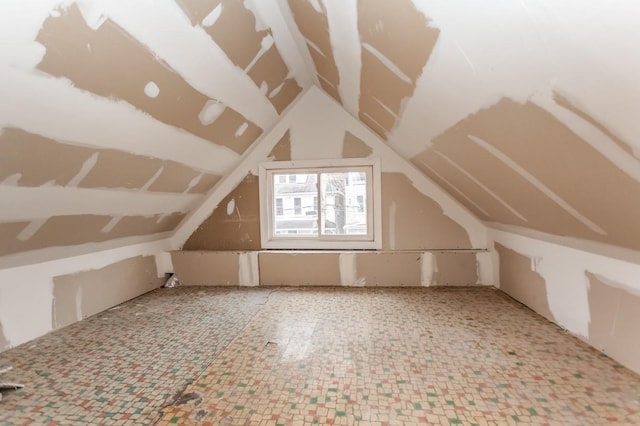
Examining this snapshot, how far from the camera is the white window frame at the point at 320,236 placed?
3910mm

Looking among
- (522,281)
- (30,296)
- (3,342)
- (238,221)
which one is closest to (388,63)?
(522,281)

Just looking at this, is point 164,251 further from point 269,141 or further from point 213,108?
point 213,108

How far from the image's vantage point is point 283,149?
13.3 feet

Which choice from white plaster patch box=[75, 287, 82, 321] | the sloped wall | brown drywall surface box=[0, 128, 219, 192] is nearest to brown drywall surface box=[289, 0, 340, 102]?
the sloped wall

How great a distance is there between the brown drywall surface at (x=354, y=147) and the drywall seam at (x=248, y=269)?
164 cm

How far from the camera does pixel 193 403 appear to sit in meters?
1.69

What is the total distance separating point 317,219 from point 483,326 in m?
2.18

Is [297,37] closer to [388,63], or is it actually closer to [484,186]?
[388,63]

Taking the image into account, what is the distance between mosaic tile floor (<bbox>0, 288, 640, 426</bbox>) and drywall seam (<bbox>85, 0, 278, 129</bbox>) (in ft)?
6.05

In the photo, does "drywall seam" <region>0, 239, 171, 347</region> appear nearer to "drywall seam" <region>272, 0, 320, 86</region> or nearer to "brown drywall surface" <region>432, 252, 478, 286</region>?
"drywall seam" <region>272, 0, 320, 86</region>

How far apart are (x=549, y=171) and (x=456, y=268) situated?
89.3 inches

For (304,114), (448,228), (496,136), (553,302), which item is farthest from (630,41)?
(304,114)

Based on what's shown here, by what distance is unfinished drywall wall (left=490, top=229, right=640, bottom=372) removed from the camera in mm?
1896

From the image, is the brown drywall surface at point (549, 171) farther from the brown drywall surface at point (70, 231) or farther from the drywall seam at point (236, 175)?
the brown drywall surface at point (70, 231)
